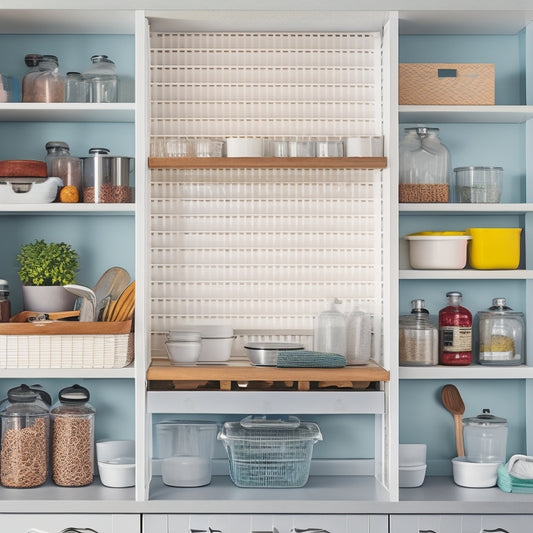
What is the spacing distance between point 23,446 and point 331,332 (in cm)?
106

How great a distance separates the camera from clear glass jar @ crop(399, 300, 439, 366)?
2.59 m

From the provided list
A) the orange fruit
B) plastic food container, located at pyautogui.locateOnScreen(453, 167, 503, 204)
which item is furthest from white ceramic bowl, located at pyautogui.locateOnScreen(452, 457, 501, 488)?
the orange fruit

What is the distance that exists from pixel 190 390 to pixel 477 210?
111 centimetres

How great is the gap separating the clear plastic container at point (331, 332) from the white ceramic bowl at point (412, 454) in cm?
40

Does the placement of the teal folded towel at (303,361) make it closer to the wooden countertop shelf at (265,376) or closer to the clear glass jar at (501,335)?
the wooden countertop shelf at (265,376)

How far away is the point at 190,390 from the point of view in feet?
8.23

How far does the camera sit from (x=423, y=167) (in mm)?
2656

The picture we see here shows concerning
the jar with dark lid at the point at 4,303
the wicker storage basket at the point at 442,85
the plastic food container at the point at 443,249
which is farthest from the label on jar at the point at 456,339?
the jar with dark lid at the point at 4,303

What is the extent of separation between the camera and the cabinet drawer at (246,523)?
7.93 ft

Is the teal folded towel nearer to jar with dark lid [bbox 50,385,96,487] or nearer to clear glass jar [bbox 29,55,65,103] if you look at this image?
jar with dark lid [bbox 50,385,96,487]

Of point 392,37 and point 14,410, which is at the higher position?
point 392,37

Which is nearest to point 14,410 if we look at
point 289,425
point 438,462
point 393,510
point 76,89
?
point 289,425

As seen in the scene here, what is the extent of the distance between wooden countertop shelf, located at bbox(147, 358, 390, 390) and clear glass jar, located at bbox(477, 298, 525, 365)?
0.41 meters

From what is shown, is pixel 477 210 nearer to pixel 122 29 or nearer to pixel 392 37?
pixel 392 37
